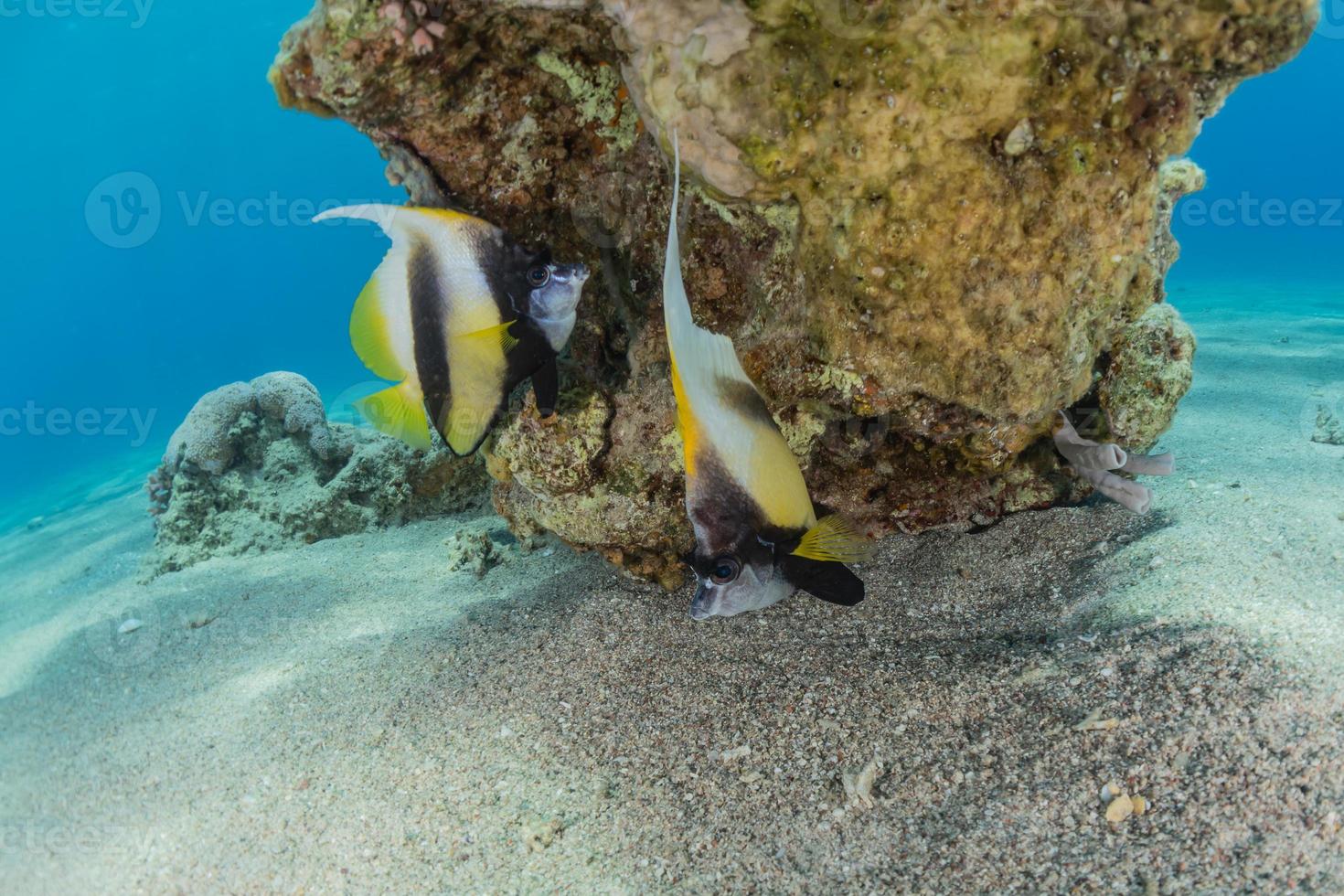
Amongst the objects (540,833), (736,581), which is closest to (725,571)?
(736,581)

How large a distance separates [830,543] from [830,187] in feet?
3.55

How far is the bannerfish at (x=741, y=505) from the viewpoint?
152 centimetres

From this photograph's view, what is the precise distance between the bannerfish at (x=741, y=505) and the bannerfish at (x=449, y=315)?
61 centimetres

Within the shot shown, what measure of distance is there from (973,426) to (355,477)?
4731mm

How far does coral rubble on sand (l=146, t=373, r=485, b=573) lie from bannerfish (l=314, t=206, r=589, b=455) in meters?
3.38

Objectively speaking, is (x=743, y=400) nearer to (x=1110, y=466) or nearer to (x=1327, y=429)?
(x=1110, y=466)

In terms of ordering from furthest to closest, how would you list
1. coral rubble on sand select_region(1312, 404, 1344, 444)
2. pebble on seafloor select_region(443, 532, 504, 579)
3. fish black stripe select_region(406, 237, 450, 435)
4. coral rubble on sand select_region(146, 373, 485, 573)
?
coral rubble on sand select_region(146, 373, 485, 573) < coral rubble on sand select_region(1312, 404, 1344, 444) < pebble on seafloor select_region(443, 532, 504, 579) < fish black stripe select_region(406, 237, 450, 435)

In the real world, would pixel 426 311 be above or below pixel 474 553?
above

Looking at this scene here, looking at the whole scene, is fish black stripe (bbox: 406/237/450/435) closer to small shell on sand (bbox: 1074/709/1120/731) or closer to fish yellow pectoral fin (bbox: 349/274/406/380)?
fish yellow pectoral fin (bbox: 349/274/406/380)

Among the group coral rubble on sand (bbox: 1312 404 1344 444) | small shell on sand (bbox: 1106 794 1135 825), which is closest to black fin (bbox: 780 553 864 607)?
small shell on sand (bbox: 1106 794 1135 825)

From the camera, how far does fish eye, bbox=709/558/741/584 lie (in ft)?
5.46

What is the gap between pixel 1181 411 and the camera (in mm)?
5348

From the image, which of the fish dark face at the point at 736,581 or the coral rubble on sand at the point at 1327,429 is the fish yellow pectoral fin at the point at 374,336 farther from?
the coral rubble on sand at the point at 1327,429

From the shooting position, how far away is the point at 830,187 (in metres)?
2.10
